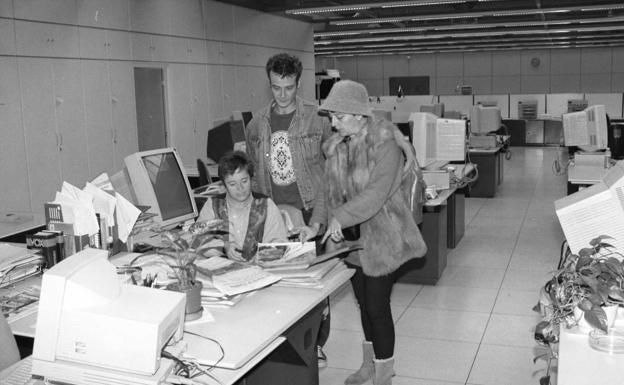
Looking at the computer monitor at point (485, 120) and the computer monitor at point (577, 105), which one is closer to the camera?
the computer monitor at point (485, 120)

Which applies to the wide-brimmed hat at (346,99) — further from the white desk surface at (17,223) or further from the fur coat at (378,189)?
the white desk surface at (17,223)

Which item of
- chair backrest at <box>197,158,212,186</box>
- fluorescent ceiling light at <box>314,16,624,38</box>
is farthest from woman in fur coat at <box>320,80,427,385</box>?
fluorescent ceiling light at <box>314,16,624,38</box>

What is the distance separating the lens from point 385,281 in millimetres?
3180

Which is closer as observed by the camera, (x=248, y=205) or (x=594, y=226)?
(x=594, y=226)

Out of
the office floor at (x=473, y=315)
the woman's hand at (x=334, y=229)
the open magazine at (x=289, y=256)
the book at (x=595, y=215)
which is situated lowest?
the office floor at (x=473, y=315)

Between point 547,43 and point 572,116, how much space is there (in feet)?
50.4

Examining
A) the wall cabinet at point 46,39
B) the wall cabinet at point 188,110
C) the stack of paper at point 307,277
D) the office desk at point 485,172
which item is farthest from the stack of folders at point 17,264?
the office desk at point 485,172

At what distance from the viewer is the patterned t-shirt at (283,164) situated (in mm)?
3705

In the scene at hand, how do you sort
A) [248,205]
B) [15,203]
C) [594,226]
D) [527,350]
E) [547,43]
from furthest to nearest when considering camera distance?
[547,43], [15,203], [527,350], [248,205], [594,226]

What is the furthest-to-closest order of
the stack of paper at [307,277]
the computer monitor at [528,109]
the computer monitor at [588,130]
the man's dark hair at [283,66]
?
the computer monitor at [528,109] < the computer monitor at [588,130] < the man's dark hair at [283,66] < the stack of paper at [307,277]

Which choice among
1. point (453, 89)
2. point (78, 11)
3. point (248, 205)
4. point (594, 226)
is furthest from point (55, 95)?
point (453, 89)

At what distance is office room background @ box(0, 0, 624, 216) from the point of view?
7.20 metres

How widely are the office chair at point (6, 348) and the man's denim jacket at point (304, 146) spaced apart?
5.93 ft

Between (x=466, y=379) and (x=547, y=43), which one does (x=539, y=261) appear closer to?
(x=466, y=379)
